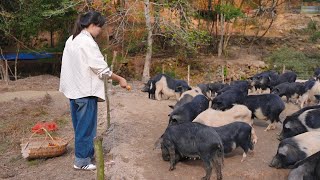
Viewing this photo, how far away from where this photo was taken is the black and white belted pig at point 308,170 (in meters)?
4.77

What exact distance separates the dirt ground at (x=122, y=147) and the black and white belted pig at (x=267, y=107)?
28 cm

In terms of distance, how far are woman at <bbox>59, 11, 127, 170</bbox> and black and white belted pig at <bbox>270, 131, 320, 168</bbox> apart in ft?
8.18

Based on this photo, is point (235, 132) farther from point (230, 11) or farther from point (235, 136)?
point (230, 11)

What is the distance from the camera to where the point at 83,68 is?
4996 millimetres

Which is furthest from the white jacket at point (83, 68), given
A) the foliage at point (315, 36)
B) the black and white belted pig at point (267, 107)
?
the foliage at point (315, 36)

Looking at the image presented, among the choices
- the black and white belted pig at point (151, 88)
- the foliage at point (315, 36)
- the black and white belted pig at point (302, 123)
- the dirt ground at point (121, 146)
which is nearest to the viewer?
the dirt ground at point (121, 146)

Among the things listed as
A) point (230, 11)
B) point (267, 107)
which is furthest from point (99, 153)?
point (230, 11)

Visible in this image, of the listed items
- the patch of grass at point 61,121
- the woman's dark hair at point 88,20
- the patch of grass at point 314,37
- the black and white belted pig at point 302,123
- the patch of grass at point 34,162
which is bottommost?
the patch of grass at point 61,121

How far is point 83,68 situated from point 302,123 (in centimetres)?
387

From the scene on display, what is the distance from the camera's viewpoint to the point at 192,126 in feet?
18.4

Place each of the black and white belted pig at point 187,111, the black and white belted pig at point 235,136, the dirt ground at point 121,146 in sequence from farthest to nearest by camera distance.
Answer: the black and white belted pig at point 187,111 → the black and white belted pig at point 235,136 → the dirt ground at point 121,146

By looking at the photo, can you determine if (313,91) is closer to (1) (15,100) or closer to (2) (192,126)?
(2) (192,126)

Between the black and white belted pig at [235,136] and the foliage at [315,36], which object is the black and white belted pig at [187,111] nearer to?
the black and white belted pig at [235,136]

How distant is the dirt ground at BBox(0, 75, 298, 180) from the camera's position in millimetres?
5438
